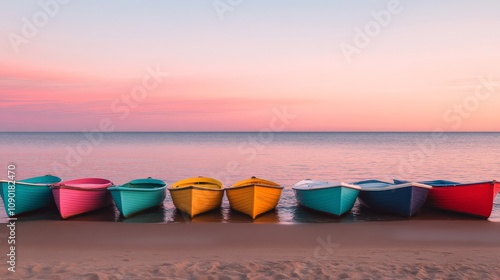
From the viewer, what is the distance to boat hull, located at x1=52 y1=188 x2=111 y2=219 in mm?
12312

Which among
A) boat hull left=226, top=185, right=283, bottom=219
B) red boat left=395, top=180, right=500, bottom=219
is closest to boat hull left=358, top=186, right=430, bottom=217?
red boat left=395, top=180, right=500, bottom=219

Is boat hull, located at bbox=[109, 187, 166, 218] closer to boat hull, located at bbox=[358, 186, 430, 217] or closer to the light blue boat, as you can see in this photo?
the light blue boat

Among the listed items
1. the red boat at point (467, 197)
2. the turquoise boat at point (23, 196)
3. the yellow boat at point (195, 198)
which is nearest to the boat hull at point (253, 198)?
the yellow boat at point (195, 198)

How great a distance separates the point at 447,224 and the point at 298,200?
15.9 ft

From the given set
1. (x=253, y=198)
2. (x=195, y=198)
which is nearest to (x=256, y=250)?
(x=253, y=198)

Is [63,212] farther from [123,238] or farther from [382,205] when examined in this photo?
[382,205]

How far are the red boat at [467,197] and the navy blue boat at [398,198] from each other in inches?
24.0

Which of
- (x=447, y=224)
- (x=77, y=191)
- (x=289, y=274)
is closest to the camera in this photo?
(x=289, y=274)

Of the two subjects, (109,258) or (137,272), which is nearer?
(137,272)

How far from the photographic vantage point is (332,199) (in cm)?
1277

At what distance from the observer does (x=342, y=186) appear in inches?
490

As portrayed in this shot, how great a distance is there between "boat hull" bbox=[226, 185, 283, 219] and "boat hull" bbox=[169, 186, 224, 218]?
1.80 ft

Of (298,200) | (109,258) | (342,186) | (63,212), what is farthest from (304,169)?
(109,258)

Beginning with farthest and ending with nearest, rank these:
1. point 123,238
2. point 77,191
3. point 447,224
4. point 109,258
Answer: point 77,191 < point 447,224 < point 123,238 < point 109,258
